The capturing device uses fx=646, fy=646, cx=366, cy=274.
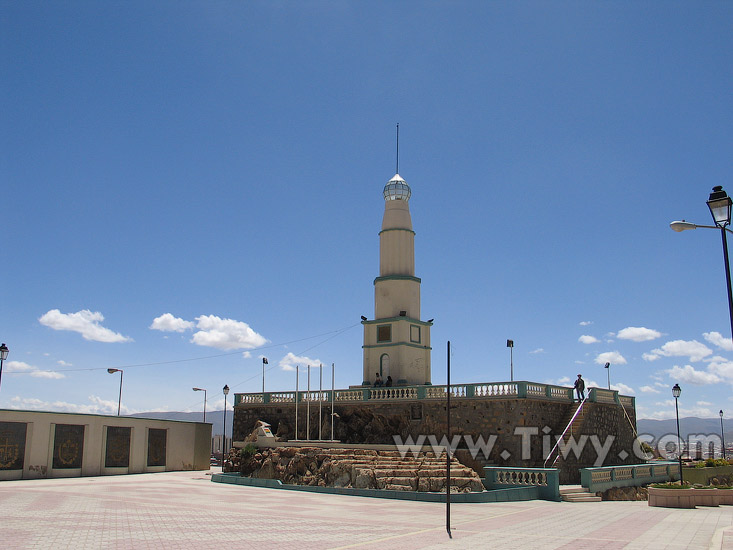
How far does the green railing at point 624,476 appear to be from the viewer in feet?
77.5

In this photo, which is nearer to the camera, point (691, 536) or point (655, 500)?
point (691, 536)

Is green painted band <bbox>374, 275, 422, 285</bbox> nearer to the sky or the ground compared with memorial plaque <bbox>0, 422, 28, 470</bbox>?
nearer to the sky

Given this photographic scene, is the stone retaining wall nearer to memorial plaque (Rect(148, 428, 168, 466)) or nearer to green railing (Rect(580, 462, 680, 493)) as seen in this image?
green railing (Rect(580, 462, 680, 493))

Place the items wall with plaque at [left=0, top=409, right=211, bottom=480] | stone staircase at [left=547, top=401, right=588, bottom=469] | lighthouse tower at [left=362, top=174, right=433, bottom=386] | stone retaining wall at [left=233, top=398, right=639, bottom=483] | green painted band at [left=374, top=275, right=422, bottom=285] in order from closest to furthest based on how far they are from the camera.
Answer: stone staircase at [left=547, top=401, right=588, bottom=469], stone retaining wall at [left=233, top=398, right=639, bottom=483], wall with plaque at [left=0, top=409, right=211, bottom=480], lighthouse tower at [left=362, top=174, right=433, bottom=386], green painted band at [left=374, top=275, right=422, bottom=285]

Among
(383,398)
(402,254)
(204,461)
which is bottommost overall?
(204,461)

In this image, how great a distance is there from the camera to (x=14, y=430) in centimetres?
3080

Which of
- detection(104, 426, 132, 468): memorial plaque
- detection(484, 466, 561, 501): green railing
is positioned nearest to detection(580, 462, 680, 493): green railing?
detection(484, 466, 561, 501): green railing

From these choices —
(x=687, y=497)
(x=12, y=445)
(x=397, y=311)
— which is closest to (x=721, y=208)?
(x=687, y=497)

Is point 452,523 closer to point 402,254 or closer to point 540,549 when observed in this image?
point 540,549

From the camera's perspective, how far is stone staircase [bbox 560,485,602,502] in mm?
22344

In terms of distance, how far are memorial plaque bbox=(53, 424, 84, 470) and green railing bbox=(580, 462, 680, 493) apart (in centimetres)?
2469

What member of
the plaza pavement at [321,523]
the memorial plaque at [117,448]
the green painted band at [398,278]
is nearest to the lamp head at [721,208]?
the plaza pavement at [321,523]

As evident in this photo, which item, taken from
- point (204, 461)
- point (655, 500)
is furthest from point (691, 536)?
point (204, 461)

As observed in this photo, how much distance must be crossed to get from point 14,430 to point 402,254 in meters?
22.5
